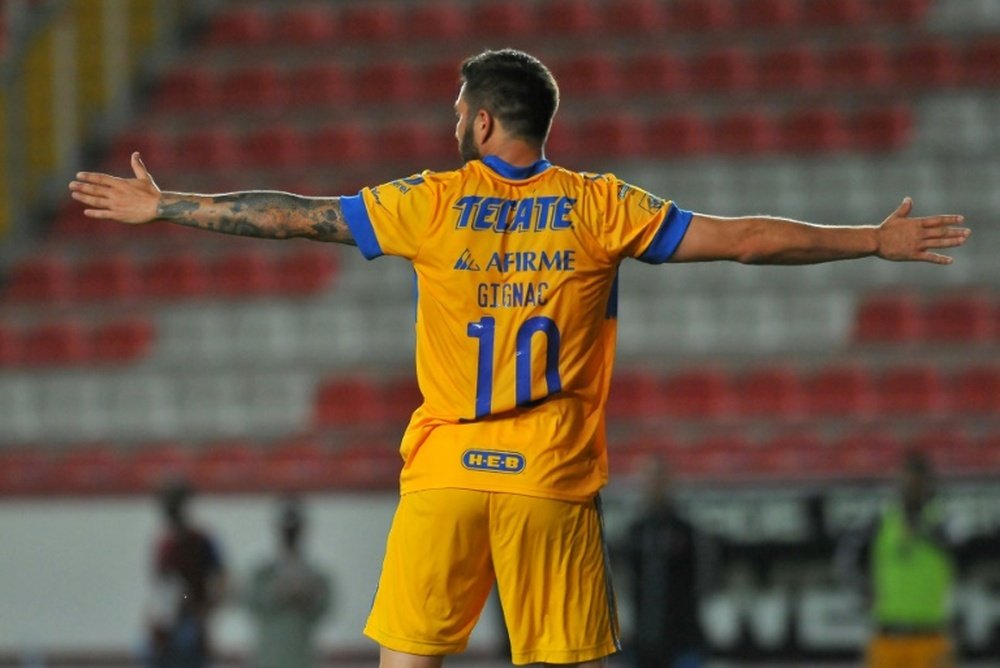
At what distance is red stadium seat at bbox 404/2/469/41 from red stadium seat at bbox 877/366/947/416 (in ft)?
17.3

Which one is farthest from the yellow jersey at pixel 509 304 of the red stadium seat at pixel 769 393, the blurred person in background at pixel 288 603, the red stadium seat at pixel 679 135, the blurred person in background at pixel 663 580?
the red stadium seat at pixel 679 135

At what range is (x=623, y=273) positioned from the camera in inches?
560

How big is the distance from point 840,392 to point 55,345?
20.0 feet

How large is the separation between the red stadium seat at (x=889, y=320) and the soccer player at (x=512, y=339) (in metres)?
9.43

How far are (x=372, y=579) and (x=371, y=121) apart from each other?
497cm

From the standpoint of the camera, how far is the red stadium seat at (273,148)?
52.3 ft

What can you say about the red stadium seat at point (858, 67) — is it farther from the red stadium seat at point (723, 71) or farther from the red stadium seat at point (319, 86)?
the red stadium seat at point (319, 86)

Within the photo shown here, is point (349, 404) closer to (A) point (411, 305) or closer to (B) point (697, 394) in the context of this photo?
(A) point (411, 305)

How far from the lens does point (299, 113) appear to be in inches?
645

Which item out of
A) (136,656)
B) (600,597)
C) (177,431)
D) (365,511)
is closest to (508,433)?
(600,597)

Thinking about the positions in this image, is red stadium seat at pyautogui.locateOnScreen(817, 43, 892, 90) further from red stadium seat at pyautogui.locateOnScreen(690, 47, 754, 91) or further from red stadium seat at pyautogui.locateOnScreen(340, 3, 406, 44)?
red stadium seat at pyautogui.locateOnScreen(340, 3, 406, 44)

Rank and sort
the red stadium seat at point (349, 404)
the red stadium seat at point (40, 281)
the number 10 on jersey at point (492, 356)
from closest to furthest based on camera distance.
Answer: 1. the number 10 on jersey at point (492, 356)
2. the red stadium seat at point (349, 404)
3. the red stadium seat at point (40, 281)

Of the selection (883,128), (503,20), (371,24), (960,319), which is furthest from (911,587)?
(371,24)

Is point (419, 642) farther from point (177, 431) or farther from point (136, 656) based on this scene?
point (177, 431)
